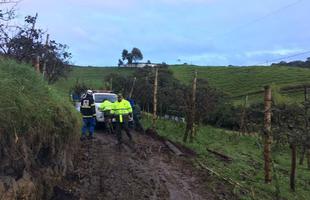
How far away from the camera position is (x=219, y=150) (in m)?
20.5

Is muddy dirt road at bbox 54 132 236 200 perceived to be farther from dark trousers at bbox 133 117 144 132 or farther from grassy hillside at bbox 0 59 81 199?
dark trousers at bbox 133 117 144 132

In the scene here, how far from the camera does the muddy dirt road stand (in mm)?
11945

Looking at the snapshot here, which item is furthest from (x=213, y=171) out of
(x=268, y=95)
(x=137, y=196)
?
(x=137, y=196)

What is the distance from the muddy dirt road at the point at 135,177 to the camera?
39.2 ft

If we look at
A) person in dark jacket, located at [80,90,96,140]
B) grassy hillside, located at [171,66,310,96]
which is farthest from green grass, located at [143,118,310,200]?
grassy hillside, located at [171,66,310,96]

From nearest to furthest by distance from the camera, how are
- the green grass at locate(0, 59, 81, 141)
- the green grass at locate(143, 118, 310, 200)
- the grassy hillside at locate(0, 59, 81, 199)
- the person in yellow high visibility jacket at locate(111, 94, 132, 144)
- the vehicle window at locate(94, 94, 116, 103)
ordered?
the grassy hillside at locate(0, 59, 81, 199)
the green grass at locate(0, 59, 81, 141)
the green grass at locate(143, 118, 310, 200)
the person in yellow high visibility jacket at locate(111, 94, 132, 144)
the vehicle window at locate(94, 94, 116, 103)

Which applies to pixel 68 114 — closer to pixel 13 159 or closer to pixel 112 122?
pixel 13 159

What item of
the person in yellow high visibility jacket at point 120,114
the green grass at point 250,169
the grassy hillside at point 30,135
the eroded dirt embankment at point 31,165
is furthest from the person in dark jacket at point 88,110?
the eroded dirt embankment at point 31,165

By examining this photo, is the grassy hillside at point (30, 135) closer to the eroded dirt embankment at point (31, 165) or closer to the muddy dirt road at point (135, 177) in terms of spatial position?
the eroded dirt embankment at point (31, 165)

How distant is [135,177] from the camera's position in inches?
536

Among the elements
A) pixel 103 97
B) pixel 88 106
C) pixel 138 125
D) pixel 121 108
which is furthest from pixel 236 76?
pixel 88 106

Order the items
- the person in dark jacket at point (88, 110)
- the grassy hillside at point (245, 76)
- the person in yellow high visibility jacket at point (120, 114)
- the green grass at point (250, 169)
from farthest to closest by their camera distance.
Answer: the grassy hillside at point (245, 76) < the person in dark jacket at point (88, 110) < the person in yellow high visibility jacket at point (120, 114) < the green grass at point (250, 169)

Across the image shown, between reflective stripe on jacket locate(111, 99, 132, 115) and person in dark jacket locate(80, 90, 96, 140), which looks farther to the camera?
person in dark jacket locate(80, 90, 96, 140)

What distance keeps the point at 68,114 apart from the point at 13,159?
3.10 meters
